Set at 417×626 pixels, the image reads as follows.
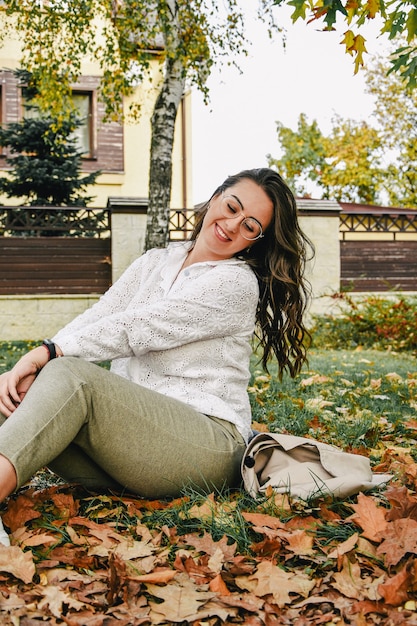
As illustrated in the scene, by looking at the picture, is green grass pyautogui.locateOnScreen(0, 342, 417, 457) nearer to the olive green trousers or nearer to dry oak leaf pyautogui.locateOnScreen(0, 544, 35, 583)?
the olive green trousers

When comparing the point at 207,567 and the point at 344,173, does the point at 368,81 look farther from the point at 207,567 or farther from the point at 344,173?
the point at 207,567

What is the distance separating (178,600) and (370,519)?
2.26 feet

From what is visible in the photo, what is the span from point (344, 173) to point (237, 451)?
2082cm

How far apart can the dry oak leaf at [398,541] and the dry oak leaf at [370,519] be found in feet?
0.14

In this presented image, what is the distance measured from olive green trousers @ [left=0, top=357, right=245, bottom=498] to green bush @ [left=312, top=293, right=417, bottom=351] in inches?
298

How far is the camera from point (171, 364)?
263 centimetres

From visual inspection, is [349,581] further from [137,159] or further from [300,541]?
[137,159]

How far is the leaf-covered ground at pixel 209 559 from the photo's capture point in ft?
5.64

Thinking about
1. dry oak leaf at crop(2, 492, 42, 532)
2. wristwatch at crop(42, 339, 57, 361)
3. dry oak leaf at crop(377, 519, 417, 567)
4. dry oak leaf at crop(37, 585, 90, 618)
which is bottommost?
dry oak leaf at crop(2, 492, 42, 532)

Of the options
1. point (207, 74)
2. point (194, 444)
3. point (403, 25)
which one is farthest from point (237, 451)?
point (207, 74)

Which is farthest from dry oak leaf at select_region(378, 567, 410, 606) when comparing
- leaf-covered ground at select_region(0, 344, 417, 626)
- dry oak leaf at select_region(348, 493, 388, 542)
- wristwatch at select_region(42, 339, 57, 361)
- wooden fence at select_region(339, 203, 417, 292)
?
wooden fence at select_region(339, 203, 417, 292)

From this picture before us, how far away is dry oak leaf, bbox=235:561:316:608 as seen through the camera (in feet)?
5.94

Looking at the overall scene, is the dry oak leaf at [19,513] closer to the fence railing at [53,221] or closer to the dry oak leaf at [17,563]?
the dry oak leaf at [17,563]

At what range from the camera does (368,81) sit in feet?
70.5
